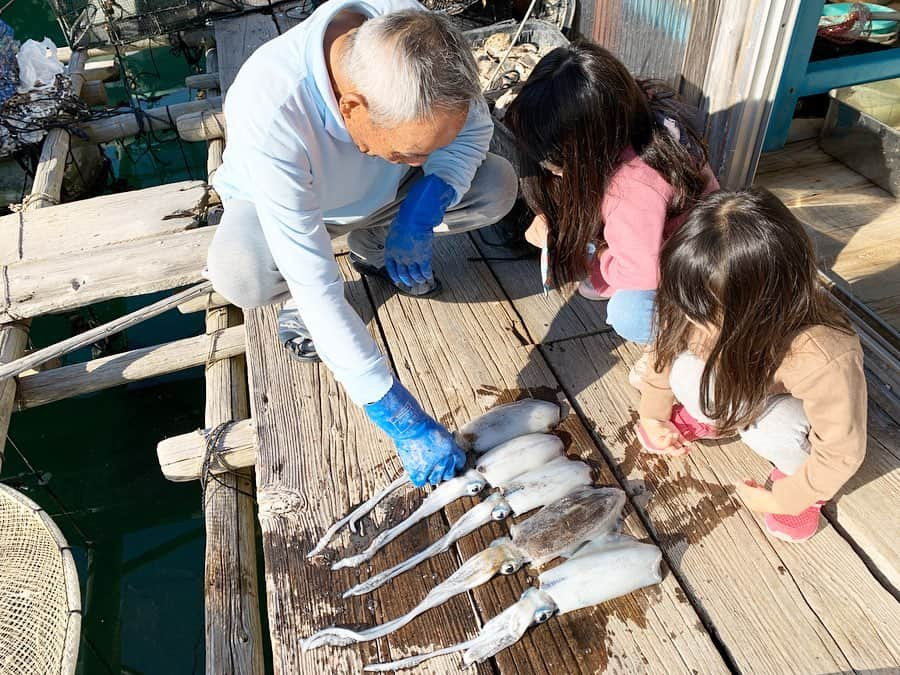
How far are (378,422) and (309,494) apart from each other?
368mm

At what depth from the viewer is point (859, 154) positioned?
135 inches

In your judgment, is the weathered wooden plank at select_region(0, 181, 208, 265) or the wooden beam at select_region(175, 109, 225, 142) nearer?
the weathered wooden plank at select_region(0, 181, 208, 265)

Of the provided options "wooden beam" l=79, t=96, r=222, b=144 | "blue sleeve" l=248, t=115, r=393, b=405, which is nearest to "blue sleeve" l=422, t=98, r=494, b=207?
"blue sleeve" l=248, t=115, r=393, b=405

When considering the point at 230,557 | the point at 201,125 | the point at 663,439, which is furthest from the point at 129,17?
the point at 663,439

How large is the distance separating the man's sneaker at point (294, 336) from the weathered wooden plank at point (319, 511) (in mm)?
41

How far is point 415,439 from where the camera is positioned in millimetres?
2104

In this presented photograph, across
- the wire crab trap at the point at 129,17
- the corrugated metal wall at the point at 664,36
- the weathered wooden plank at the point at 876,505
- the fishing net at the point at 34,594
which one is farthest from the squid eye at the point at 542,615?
the wire crab trap at the point at 129,17

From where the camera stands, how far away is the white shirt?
195 centimetres

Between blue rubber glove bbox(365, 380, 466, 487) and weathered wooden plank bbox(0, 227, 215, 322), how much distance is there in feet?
5.77

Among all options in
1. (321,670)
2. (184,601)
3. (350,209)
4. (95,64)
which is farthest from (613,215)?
(95,64)

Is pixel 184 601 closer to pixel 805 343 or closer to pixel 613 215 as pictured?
pixel 613 215

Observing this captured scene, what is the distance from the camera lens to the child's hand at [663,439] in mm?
2184

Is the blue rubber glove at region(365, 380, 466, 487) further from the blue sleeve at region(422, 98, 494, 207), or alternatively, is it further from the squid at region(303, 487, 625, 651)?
the blue sleeve at region(422, 98, 494, 207)

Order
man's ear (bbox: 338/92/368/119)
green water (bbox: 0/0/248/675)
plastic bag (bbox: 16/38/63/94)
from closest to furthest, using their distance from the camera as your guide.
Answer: man's ear (bbox: 338/92/368/119)
green water (bbox: 0/0/248/675)
plastic bag (bbox: 16/38/63/94)
